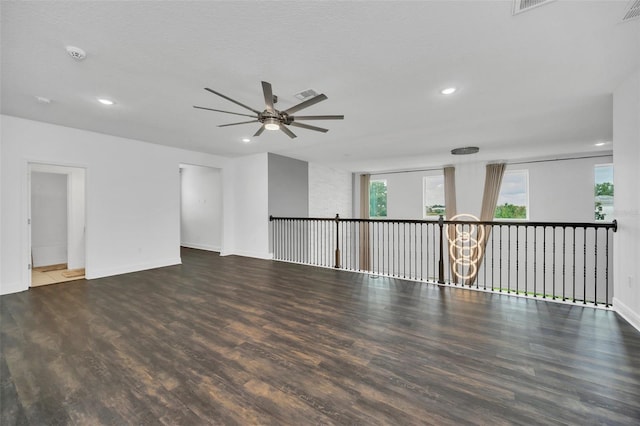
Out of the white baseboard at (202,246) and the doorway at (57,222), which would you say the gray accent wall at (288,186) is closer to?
the white baseboard at (202,246)

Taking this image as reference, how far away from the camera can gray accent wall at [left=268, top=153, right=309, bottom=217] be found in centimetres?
652

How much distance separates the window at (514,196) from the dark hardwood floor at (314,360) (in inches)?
198

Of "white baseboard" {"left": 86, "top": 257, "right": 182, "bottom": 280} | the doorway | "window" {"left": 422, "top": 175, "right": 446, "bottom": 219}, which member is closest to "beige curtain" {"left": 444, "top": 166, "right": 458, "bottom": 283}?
"window" {"left": 422, "top": 175, "right": 446, "bottom": 219}

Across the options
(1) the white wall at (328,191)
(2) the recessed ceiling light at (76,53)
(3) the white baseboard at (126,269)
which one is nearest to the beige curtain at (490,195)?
(1) the white wall at (328,191)

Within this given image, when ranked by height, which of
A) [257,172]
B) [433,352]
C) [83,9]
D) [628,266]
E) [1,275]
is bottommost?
[433,352]

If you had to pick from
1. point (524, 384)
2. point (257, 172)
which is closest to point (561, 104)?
point (524, 384)

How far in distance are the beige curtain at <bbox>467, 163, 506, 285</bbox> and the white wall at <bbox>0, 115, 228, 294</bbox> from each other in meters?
7.73

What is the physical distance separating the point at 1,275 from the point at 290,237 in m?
4.82

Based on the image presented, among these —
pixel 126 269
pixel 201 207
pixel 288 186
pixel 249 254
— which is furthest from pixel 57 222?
pixel 288 186

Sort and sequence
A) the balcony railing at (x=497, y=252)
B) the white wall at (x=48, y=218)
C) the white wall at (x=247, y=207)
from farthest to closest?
the white wall at (x=247, y=207) < the balcony railing at (x=497, y=252) < the white wall at (x=48, y=218)

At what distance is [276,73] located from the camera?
2.62 meters

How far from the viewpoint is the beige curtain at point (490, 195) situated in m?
7.33

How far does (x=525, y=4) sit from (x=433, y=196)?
716cm

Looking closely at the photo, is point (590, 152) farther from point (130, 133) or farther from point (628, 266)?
point (130, 133)
